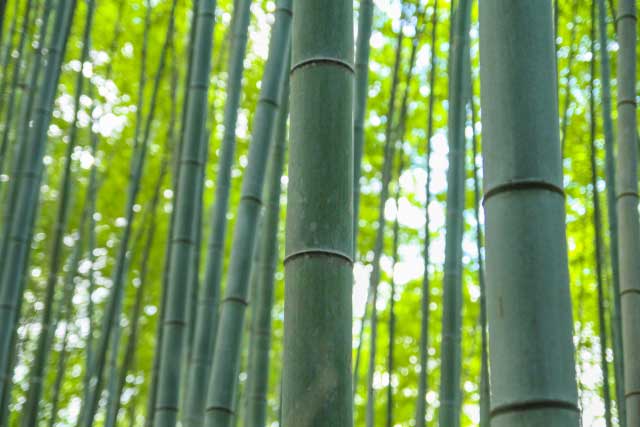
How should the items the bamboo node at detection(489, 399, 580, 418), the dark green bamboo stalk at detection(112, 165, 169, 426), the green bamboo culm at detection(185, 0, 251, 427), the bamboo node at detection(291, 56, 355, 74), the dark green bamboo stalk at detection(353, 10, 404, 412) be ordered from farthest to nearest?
the dark green bamboo stalk at detection(353, 10, 404, 412) < the dark green bamboo stalk at detection(112, 165, 169, 426) < the green bamboo culm at detection(185, 0, 251, 427) < the bamboo node at detection(291, 56, 355, 74) < the bamboo node at detection(489, 399, 580, 418)

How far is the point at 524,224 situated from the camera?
1.03m

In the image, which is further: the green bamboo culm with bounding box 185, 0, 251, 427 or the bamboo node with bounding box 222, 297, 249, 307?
the green bamboo culm with bounding box 185, 0, 251, 427

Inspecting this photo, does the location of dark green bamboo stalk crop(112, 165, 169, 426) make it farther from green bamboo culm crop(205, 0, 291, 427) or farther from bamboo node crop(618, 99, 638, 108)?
bamboo node crop(618, 99, 638, 108)

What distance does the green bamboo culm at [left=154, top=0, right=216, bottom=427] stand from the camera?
2428 millimetres

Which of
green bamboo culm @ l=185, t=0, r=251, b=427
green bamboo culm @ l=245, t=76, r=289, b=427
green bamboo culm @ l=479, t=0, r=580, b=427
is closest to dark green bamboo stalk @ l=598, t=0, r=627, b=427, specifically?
green bamboo culm @ l=245, t=76, r=289, b=427

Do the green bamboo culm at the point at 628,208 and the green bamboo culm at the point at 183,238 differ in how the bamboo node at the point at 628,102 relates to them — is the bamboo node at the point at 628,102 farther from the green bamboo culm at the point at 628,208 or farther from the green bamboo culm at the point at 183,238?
the green bamboo culm at the point at 183,238

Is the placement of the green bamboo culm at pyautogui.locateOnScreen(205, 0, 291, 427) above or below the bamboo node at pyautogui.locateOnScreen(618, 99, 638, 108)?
below

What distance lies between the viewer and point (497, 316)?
1019 mm

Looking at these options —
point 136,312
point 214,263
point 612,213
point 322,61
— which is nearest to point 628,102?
point 612,213

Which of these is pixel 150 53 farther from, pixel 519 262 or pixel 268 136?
pixel 519 262

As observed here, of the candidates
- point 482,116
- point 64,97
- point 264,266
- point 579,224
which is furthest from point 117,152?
point 482,116

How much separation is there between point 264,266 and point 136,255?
3784mm

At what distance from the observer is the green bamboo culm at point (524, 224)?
→ 963 mm

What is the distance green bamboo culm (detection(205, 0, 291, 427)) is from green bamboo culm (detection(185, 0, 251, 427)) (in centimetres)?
23
